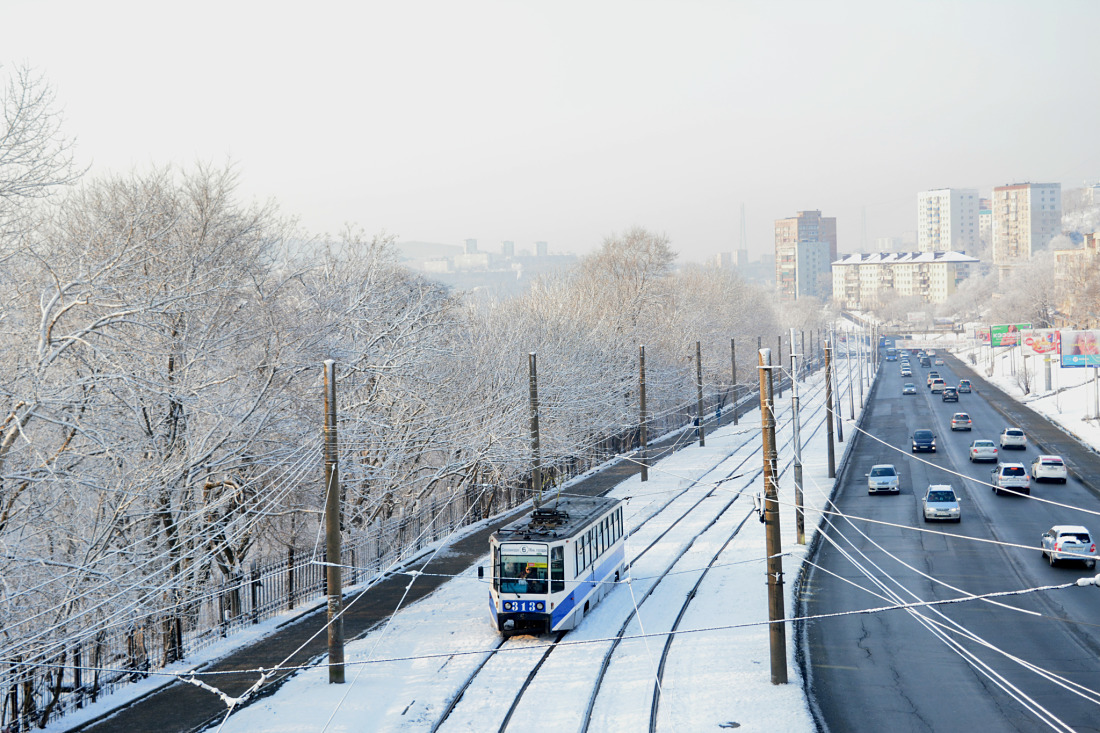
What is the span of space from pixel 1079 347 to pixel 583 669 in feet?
185

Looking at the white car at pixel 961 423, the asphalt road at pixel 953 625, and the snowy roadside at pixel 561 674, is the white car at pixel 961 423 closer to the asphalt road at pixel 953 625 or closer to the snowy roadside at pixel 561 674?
the asphalt road at pixel 953 625

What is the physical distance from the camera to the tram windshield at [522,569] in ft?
65.7

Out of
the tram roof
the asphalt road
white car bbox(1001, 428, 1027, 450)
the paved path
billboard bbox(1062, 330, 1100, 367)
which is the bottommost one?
the paved path

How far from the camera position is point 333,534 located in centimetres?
1767

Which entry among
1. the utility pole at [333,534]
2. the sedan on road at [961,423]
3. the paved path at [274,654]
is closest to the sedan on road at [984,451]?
the sedan on road at [961,423]

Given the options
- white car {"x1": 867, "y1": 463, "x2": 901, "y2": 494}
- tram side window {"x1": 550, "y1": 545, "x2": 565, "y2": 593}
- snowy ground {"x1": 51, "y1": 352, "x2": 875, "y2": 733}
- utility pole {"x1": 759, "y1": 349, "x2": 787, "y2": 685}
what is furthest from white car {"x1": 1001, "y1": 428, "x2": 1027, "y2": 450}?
tram side window {"x1": 550, "y1": 545, "x2": 565, "y2": 593}

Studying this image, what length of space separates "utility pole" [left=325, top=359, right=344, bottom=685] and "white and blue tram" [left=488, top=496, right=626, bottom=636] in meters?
3.84

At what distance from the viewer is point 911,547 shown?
28234 millimetres

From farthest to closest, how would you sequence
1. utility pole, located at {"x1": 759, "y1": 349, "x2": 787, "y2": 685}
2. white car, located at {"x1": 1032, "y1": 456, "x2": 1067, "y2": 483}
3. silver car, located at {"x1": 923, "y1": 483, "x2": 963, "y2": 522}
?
white car, located at {"x1": 1032, "y1": 456, "x2": 1067, "y2": 483} < silver car, located at {"x1": 923, "y1": 483, "x2": 963, "y2": 522} < utility pole, located at {"x1": 759, "y1": 349, "x2": 787, "y2": 685}

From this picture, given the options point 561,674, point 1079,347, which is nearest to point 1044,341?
point 1079,347

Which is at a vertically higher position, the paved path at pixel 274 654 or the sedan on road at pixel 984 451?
the sedan on road at pixel 984 451

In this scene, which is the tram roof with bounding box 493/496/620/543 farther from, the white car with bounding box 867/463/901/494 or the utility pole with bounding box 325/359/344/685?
the white car with bounding box 867/463/901/494

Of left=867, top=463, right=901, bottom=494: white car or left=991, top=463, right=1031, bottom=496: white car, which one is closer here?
Result: left=991, top=463, right=1031, bottom=496: white car

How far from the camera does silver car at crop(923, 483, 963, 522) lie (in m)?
31.6
